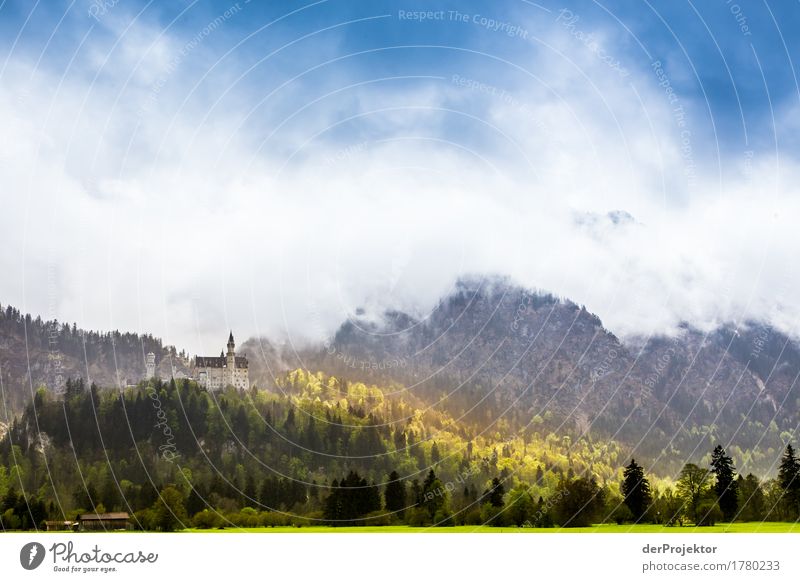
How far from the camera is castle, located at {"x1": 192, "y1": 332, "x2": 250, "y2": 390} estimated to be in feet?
326

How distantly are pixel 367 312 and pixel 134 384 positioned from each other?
2889 cm

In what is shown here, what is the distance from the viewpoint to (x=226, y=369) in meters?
102

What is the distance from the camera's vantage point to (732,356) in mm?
171500

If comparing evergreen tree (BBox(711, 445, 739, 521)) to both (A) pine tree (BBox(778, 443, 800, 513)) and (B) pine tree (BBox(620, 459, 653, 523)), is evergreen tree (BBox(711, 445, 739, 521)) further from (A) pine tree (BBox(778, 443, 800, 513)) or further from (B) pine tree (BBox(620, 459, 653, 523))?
(B) pine tree (BBox(620, 459, 653, 523))

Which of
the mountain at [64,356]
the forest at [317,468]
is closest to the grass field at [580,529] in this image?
the forest at [317,468]

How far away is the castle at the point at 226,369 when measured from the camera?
326 ft

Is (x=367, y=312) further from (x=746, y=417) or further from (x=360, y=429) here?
(x=746, y=417)

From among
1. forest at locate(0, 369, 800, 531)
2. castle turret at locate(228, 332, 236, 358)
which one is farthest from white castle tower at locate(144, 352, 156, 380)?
castle turret at locate(228, 332, 236, 358)

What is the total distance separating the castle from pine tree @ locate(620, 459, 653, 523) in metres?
50.9

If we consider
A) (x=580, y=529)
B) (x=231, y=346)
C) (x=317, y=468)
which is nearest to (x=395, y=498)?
(x=580, y=529)

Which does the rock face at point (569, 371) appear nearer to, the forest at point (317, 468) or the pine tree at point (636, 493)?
the forest at point (317, 468)

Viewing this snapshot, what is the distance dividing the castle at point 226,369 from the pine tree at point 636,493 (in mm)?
50949

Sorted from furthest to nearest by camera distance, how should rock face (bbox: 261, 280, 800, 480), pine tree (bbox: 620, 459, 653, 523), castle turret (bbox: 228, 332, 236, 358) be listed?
rock face (bbox: 261, 280, 800, 480) → castle turret (bbox: 228, 332, 236, 358) → pine tree (bbox: 620, 459, 653, 523)
